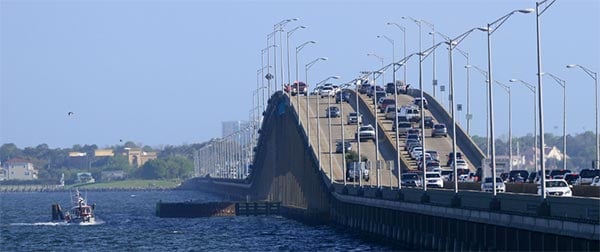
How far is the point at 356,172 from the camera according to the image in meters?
133

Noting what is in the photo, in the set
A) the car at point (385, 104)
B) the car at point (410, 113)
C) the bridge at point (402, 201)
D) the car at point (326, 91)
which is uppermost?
the car at point (326, 91)

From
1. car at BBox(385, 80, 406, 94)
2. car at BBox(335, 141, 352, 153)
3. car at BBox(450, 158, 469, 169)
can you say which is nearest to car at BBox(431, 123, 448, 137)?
car at BBox(335, 141, 352, 153)

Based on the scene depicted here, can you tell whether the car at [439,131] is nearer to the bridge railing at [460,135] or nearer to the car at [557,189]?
the bridge railing at [460,135]

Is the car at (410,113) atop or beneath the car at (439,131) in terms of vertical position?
atop

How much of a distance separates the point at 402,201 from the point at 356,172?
110 ft

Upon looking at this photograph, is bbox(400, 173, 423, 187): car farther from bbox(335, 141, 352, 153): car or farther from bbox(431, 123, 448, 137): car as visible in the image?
bbox(431, 123, 448, 137): car

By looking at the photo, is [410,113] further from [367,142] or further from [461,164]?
[461,164]

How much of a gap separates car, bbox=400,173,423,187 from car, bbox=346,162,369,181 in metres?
4.98

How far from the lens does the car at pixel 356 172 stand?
12719 cm

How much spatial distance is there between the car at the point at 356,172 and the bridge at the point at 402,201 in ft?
2.77

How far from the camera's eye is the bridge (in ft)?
214

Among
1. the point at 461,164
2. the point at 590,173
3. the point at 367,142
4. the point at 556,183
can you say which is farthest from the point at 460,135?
the point at 556,183

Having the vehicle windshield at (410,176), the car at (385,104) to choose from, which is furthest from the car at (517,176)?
the car at (385,104)

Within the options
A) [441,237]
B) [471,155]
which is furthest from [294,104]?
[441,237]
